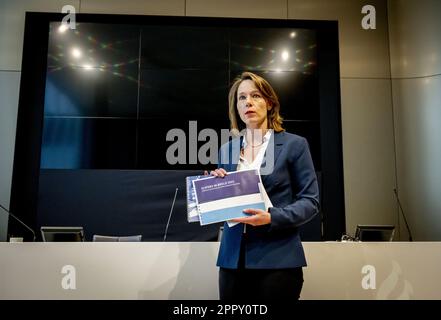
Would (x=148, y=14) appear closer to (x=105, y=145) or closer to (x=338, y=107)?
(x=105, y=145)

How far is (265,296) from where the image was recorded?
1227 millimetres

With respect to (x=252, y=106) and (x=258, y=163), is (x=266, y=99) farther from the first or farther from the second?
(x=258, y=163)

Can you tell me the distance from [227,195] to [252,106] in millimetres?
294

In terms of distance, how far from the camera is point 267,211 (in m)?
1.33

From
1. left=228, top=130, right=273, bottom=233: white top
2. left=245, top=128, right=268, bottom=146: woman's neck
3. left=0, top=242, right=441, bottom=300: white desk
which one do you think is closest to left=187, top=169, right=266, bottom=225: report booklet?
left=228, top=130, right=273, bottom=233: white top

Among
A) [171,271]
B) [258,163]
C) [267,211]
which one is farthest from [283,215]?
[171,271]

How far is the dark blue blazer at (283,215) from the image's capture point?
1.29m

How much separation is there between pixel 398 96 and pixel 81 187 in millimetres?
3671

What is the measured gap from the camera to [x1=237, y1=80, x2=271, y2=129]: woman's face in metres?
1.43

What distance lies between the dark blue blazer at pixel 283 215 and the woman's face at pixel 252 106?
69mm

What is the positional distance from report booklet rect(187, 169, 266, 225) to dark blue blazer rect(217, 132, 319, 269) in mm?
38

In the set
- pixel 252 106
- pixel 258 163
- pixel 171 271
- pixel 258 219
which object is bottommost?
pixel 171 271

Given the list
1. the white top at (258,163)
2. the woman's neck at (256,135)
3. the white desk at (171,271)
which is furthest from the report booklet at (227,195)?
the white desk at (171,271)

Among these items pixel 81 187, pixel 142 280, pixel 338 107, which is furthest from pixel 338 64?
pixel 142 280
